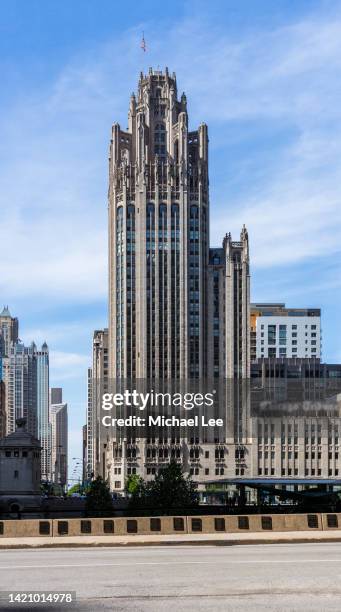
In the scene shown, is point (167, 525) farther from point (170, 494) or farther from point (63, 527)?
point (170, 494)

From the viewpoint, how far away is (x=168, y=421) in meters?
196

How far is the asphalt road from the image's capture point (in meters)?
22.8

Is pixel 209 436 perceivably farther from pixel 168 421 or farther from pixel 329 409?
pixel 329 409

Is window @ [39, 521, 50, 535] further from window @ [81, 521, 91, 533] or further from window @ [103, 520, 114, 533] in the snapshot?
window @ [103, 520, 114, 533]

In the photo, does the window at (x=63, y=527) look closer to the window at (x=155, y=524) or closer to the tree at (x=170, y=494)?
the window at (x=155, y=524)

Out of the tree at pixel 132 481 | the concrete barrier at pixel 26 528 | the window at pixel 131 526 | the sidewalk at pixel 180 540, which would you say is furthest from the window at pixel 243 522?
the tree at pixel 132 481

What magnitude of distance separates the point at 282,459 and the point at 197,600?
560 feet

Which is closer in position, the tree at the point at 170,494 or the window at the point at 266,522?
the window at the point at 266,522

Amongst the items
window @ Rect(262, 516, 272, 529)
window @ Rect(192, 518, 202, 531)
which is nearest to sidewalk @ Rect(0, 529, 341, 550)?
window @ Rect(262, 516, 272, 529)

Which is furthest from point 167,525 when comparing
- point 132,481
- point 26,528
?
point 132,481

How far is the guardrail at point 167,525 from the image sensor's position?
1646 inches

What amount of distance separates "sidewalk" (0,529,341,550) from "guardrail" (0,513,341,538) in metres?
1.23

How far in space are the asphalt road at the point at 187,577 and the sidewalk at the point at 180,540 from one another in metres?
2.19

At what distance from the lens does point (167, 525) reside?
42188mm
